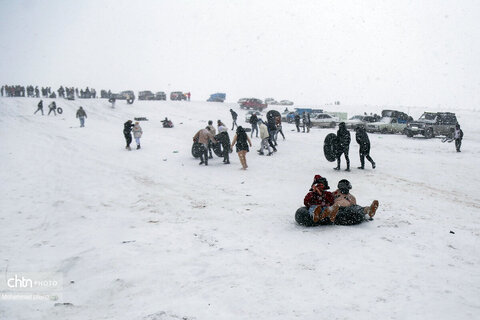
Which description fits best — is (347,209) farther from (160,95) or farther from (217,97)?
(217,97)

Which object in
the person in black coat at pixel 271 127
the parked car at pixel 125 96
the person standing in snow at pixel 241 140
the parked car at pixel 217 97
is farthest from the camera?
the parked car at pixel 217 97

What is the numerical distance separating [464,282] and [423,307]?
111 cm

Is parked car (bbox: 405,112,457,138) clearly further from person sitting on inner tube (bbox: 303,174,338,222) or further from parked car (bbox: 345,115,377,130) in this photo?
person sitting on inner tube (bbox: 303,174,338,222)

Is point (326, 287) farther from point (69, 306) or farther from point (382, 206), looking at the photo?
point (382, 206)

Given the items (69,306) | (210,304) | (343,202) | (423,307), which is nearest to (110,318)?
(69,306)

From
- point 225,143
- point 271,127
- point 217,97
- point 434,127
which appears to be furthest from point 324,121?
point 217,97

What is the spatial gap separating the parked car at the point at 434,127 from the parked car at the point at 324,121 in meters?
6.96

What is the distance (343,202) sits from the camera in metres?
7.32

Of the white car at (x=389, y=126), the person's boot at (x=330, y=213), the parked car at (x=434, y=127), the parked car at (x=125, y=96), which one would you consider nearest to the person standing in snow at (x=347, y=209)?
the person's boot at (x=330, y=213)

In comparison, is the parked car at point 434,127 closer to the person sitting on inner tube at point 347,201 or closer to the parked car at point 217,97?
the person sitting on inner tube at point 347,201

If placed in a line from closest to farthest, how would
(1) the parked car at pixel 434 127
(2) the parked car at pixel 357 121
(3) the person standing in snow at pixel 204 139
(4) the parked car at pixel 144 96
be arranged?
(3) the person standing in snow at pixel 204 139, (1) the parked car at pixel 434 127, (2) the parked car at pixel 357 121, (4) the parked car at pixel 144 96

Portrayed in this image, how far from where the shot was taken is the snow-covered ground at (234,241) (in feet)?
14.6

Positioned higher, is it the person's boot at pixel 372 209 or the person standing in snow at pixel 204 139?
the person standing in snow at pixel 204 139

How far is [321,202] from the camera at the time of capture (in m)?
7.09
